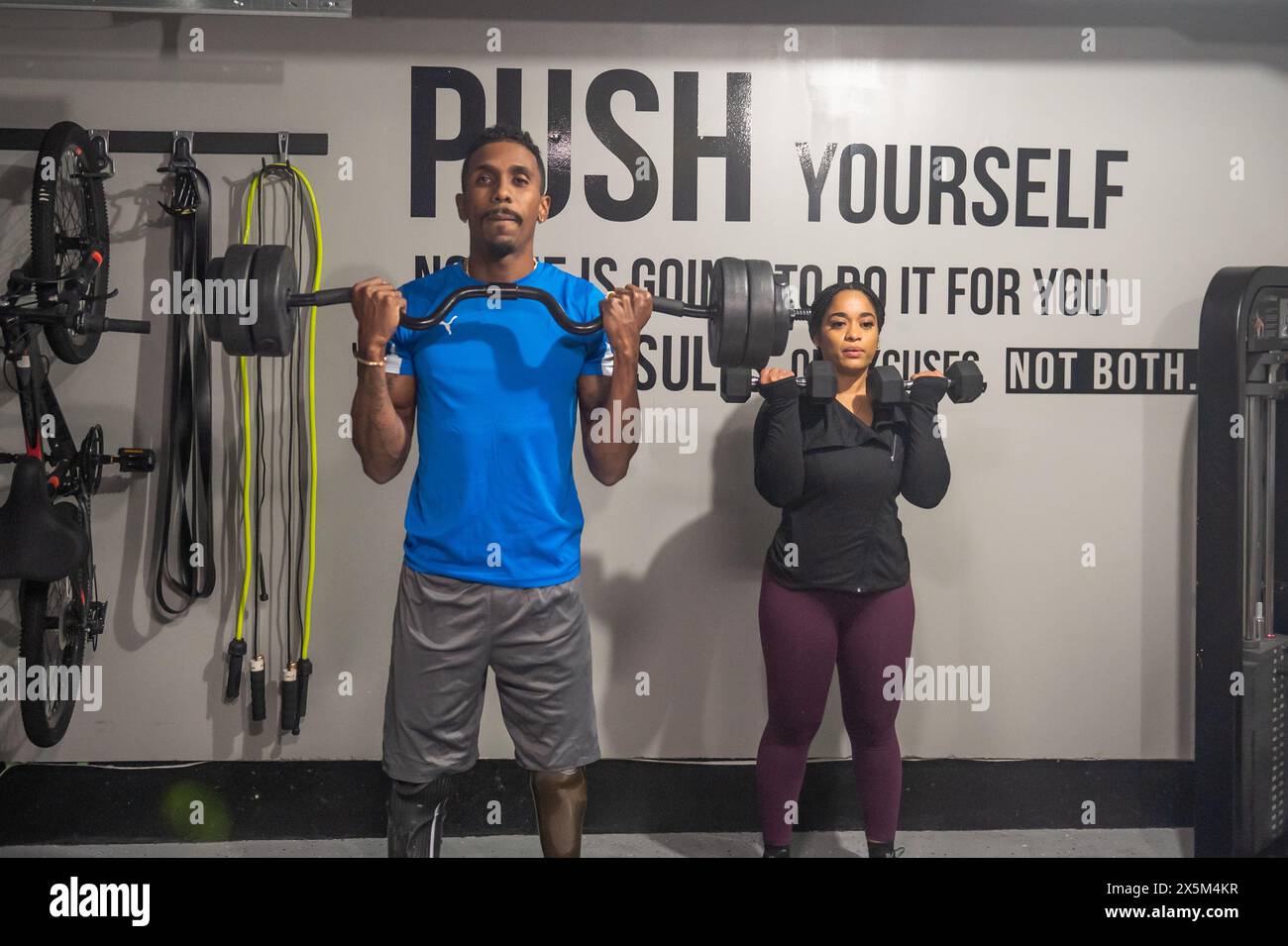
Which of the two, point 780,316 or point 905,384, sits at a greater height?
point 780,316

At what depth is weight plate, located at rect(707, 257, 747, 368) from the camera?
8.02 ft

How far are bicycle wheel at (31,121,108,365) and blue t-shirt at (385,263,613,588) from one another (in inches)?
44.8

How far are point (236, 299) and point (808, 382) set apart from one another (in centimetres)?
142

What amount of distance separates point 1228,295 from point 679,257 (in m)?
1.56

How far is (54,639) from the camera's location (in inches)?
121

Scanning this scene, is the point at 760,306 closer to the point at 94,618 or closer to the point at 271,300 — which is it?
the point at 271,300

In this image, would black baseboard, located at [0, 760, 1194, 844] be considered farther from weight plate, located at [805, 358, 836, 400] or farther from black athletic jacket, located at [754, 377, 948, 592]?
weight plate, located at [805, 358, 836, 400]

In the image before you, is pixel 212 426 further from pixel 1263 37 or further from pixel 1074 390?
pixel 1263 37

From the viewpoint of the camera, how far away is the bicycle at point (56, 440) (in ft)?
9.33

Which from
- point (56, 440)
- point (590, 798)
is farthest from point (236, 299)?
point (590, 798)

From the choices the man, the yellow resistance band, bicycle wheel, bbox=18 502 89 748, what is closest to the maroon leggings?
the man

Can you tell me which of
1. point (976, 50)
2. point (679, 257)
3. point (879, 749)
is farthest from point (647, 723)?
point (976, 50)
